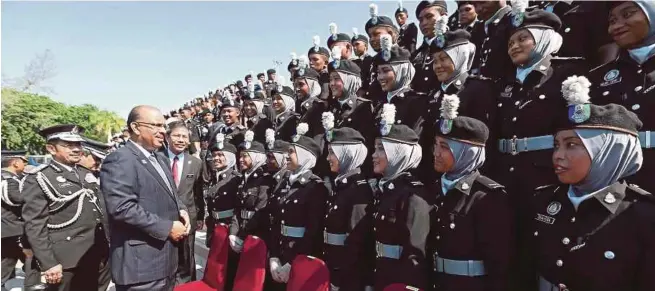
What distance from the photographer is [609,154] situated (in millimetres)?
1996

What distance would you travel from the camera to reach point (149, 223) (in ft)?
10.3

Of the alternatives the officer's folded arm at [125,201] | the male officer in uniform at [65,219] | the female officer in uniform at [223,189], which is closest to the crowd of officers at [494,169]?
the female officer in uniform at [223,189]

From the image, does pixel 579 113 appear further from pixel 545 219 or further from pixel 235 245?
pixel 235 245

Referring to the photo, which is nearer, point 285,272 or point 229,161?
point 285,272

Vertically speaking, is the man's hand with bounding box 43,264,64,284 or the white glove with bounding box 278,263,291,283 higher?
the white glove with bounding box 278,263,291,283

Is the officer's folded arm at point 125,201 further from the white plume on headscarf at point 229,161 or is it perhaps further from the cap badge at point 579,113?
the white plume on headscarf at point 229,161

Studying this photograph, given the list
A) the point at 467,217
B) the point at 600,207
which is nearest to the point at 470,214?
the point at 467,217

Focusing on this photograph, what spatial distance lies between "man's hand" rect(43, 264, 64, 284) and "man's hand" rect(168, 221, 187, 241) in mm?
1697

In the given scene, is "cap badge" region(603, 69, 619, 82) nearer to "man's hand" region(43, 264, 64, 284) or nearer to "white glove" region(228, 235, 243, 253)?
"white glove" region(228, 235, 243, 253)

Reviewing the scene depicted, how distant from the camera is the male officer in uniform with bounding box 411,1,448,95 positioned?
184 inches

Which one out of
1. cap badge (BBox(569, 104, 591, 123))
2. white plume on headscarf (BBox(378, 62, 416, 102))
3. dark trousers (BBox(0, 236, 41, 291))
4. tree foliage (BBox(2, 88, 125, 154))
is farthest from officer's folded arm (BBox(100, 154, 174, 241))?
tree foliage (BBox(2, 88, 125, 154))

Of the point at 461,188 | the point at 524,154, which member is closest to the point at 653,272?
the point at 461,188

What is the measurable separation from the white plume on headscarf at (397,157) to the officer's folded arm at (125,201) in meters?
1.72

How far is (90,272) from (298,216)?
2.44 meters
